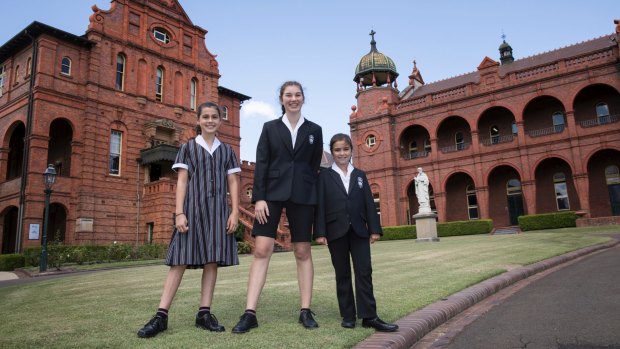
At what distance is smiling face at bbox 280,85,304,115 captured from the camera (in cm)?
425

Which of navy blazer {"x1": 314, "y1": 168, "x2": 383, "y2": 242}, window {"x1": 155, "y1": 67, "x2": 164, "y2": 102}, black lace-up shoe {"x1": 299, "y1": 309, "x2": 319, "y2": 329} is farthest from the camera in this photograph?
window {"x1": 155, "y1": 67, "x2": 164, "y2": 102}

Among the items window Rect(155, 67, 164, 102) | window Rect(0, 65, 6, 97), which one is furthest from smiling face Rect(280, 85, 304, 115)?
window Rect(0, 65, 6, 97)

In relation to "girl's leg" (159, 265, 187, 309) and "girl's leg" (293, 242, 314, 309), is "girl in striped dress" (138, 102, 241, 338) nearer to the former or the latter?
"girl's leg" (159, 265, 187, 309)

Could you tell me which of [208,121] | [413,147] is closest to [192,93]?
[413,147]

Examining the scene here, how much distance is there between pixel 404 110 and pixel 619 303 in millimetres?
32489

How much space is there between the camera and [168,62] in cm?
2908

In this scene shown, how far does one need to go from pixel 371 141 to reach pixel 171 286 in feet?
115

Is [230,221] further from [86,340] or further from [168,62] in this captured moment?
[168,62]

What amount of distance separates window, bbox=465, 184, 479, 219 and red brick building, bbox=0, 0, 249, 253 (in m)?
21.9

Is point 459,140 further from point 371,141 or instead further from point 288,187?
point 288,187

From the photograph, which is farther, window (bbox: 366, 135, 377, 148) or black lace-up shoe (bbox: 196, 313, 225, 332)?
window (bbox: 366, 135, 377, 148)

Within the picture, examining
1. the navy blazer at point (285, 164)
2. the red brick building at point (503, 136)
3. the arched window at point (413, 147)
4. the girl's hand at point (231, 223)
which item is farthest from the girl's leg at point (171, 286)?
the arched window at point (413, 147)

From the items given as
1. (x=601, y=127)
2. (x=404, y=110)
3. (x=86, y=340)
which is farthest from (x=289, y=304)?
(x=404, y=110)

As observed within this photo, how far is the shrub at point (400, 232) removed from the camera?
30.5 meters
